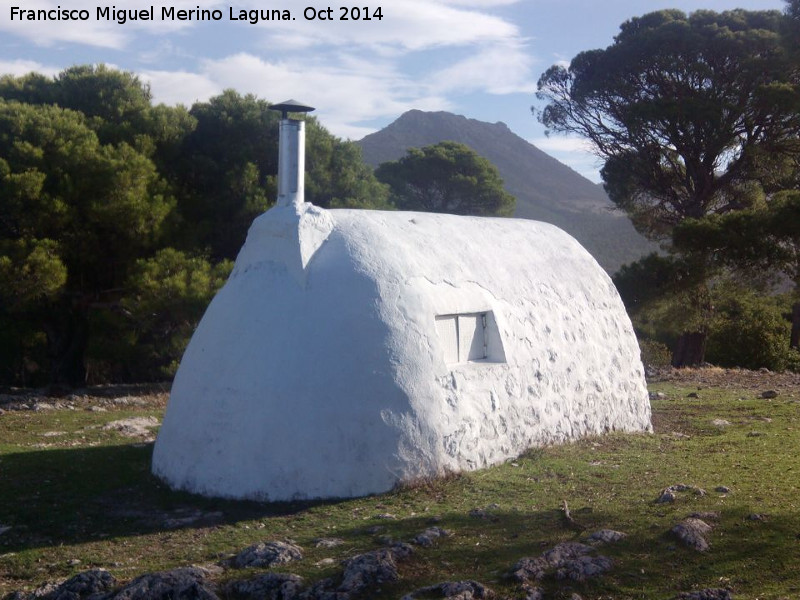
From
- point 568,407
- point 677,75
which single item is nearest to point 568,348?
point 568,407

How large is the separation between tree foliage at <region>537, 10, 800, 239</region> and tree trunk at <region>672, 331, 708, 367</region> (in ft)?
9.60

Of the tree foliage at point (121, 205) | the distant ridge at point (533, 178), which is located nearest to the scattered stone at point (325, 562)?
the tree foliage at point (121, 205)

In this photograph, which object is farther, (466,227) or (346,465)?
(466,227)

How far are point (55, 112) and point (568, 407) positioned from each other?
1232 cm

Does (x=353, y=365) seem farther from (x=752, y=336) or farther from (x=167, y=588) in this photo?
(x=752, y=336)

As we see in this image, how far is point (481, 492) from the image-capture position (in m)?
8.24

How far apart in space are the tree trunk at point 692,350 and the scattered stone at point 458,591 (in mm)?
19401

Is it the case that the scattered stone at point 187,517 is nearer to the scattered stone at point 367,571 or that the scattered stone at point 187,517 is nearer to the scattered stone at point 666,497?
the scattered stone at point 367,571

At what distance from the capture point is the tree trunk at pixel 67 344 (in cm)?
1789

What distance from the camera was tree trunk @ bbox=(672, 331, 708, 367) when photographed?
23.7m

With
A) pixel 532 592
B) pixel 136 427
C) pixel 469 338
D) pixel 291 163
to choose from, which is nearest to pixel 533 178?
pixel 136 427

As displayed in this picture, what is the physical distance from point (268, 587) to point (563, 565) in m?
2.06

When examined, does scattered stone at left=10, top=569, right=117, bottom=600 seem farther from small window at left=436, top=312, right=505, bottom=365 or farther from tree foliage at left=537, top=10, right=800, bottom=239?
tree foliage at left=537, top=10, right=800, bottom=239

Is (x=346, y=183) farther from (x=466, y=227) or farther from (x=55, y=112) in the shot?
(x=466, y=227)
